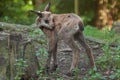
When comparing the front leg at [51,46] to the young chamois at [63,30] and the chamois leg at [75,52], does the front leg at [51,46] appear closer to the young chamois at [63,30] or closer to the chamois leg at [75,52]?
the young chamois at [63,30]

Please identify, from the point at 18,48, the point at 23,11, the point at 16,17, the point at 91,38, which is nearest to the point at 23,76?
the point at 18,48

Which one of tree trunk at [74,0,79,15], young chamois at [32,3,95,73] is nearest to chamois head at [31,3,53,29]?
young chamois at [32,3,95,73]

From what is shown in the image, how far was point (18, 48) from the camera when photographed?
9062 mm

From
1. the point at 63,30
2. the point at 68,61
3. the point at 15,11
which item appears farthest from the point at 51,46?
the point at 15,11

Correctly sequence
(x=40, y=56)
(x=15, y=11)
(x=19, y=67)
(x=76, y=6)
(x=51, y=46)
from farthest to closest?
1. (x=76, y=6)
2. (x=15, y=11)
3. (x=40, y=56)
4. (x=51, y=46)
5. (x=19, y=67)

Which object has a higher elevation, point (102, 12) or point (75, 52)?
point (102, 12)

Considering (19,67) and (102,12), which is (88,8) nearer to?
(102,12)

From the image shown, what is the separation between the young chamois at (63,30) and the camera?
33.1 ft

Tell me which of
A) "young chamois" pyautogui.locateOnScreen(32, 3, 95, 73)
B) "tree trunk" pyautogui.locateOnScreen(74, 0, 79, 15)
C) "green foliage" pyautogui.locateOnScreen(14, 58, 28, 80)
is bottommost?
"green foliage" pyautogui.locateOnScreen(14, 58, 28, 80)

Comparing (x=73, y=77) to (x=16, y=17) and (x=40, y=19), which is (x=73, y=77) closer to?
(x=40, y=19)

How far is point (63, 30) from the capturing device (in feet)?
33.1

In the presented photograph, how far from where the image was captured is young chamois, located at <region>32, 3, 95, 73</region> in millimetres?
10094

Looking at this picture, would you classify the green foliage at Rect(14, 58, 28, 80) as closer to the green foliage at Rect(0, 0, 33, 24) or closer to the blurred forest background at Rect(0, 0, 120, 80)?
the blurred forest background at Rect(0, 0, 120, 80)

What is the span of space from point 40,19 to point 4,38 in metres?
1.95
